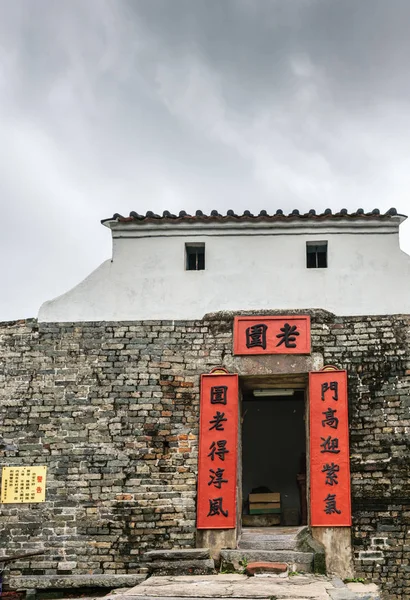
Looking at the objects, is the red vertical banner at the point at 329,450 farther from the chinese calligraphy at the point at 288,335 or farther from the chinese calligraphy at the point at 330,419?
the chinese calligraphy at the point at 288,335

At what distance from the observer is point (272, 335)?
9.52 meters

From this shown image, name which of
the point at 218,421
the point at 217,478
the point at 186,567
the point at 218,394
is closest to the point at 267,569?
the point at 186,567

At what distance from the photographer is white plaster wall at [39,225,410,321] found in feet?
31.9

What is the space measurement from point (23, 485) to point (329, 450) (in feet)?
13.3

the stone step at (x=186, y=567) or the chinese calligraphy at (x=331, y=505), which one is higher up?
the chinese calligraphy at (x=331, y=505)

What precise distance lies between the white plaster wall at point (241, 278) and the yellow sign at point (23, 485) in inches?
83.5

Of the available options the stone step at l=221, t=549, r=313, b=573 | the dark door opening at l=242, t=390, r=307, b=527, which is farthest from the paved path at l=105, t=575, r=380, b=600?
the dark door opening at l=242, t=390, r=307, b=527

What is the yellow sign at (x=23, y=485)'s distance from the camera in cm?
927

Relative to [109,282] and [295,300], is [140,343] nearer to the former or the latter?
[109,282]

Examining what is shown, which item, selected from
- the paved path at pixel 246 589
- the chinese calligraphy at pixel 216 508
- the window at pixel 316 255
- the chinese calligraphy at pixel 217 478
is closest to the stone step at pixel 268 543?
the chinese calligraphy at pixel 216 508

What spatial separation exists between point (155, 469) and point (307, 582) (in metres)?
2.54

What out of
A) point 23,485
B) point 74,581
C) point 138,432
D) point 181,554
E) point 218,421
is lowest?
point 74,581

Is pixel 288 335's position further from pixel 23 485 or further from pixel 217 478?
pixel 23 485

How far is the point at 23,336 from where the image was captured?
9.95 meters
